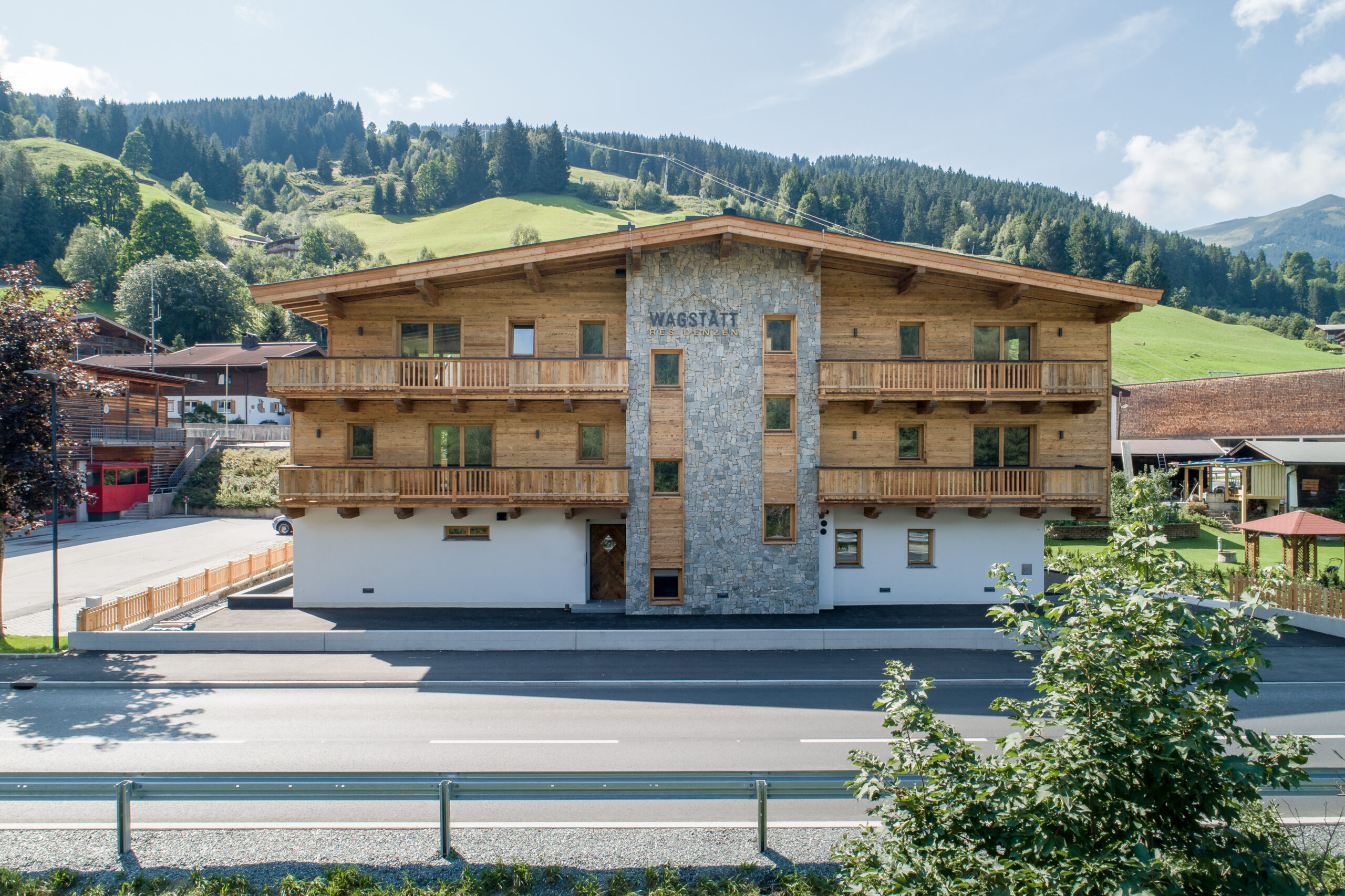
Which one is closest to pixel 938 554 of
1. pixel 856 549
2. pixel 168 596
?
pixel 856 549

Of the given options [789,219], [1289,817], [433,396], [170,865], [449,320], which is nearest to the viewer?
[170,865]

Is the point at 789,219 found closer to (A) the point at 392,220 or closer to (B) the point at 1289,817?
(A) the point at 392,220

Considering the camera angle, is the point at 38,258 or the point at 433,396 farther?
the point at 38,258

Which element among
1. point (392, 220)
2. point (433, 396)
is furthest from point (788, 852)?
point (392, 220)

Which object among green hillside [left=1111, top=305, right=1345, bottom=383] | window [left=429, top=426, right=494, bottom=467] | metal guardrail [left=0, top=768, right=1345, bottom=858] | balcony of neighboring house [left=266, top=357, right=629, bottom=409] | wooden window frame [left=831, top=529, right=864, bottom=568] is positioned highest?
green hillside [left=1111, top=305, right=1345, bottom=383]

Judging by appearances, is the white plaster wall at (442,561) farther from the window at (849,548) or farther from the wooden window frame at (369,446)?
the window at (849,548)

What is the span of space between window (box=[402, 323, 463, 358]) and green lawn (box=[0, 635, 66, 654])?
40.4 ft

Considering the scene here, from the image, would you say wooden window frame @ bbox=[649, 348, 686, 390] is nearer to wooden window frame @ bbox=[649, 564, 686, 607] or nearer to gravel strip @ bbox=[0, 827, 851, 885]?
wooden window frame @ bbox=[649, 564, 686, 607]

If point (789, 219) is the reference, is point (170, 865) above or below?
below

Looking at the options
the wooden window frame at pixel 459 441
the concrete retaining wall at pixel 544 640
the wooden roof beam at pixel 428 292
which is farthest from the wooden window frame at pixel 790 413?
the wooden roof beam at pixel 428 292

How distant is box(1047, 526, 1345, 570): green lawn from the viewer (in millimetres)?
29312

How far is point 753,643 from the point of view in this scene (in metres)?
18.7

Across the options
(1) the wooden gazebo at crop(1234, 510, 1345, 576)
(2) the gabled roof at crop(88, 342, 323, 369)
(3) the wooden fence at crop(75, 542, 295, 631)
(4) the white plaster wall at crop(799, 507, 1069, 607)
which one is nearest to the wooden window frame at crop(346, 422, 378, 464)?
(3) the wooden fence at crop(75, 542, 295, 631)

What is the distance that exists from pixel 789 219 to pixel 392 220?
94151 millimetres
